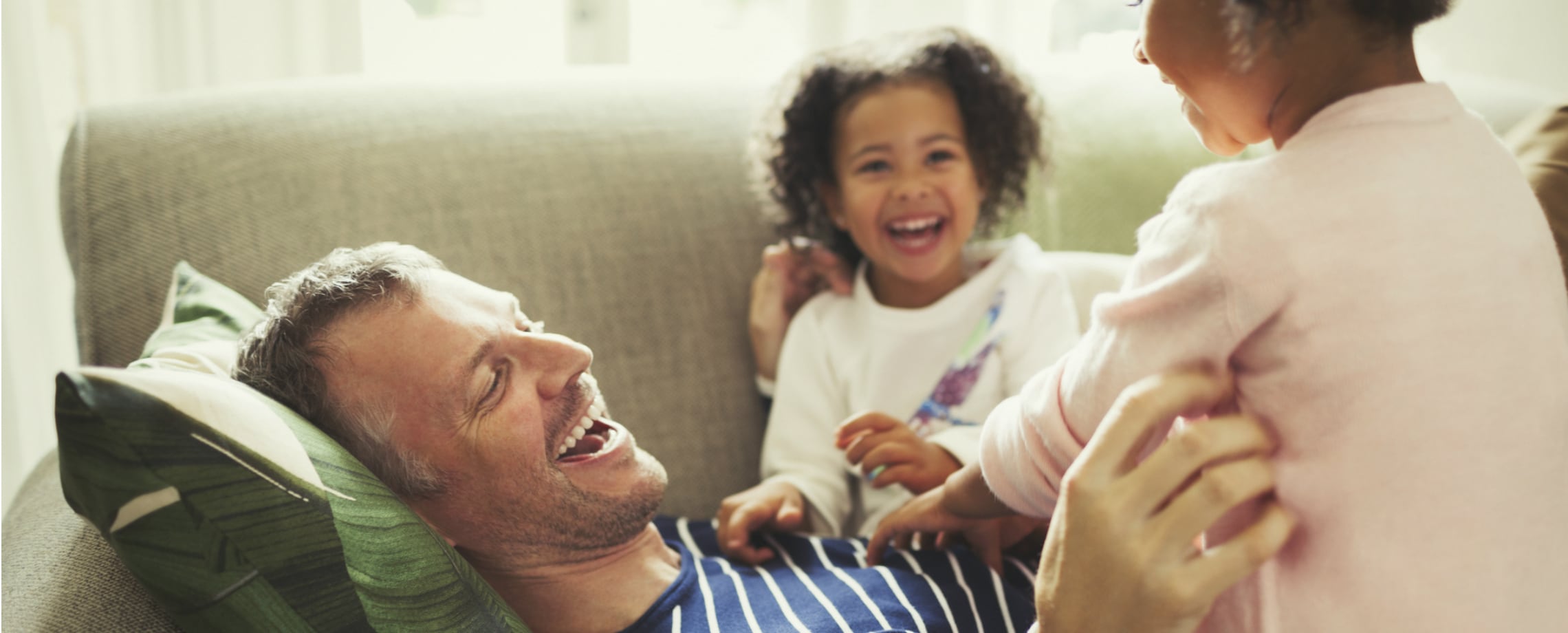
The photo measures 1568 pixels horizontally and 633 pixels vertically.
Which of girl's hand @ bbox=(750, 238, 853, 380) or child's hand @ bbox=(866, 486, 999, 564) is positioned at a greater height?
girl's hand @ bbox=(750, 238, 853, 380)

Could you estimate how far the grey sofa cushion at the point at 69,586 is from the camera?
0.82 meters

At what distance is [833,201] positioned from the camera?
5.76 ft

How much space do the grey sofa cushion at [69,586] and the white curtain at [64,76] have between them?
122 cm

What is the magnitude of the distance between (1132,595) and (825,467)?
2.63ft

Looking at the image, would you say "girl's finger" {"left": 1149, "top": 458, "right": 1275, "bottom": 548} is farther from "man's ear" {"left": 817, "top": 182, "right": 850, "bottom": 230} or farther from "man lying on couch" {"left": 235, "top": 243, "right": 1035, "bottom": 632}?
"man's ear" {"left": 817, "top": 182, "right": 850, "bottom": 230}

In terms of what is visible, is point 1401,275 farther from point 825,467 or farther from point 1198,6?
point 825,467

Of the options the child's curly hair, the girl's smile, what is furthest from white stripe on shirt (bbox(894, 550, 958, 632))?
the child's curly hair

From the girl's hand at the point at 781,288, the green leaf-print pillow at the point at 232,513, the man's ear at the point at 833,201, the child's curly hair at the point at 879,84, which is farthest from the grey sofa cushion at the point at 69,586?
the man's ear at the point at 833,201

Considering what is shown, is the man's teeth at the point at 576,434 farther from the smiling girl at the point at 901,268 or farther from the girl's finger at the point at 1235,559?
the girl's finger at the point at 1235,559

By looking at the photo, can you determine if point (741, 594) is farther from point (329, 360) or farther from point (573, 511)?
point (329, 360)

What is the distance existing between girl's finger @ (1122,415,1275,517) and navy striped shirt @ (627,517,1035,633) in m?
0.34

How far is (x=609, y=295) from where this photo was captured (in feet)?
4.80

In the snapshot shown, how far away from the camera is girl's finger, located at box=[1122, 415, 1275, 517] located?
2.24 feet

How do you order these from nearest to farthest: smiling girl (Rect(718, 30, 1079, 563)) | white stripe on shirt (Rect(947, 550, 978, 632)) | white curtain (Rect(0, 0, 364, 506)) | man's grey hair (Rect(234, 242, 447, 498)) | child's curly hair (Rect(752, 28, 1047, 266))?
man's grey hair (Rect(234, 242, 447, 498)) < white stripe on shirt (Rect(947, 550, 978, 632)) < smiling girl (Rect(718, 30, 1079, 563)) < child's curly hair (Rect(752, 28, 1047, 266)) < white curtain (Rect(0, 0, 364, 506))
